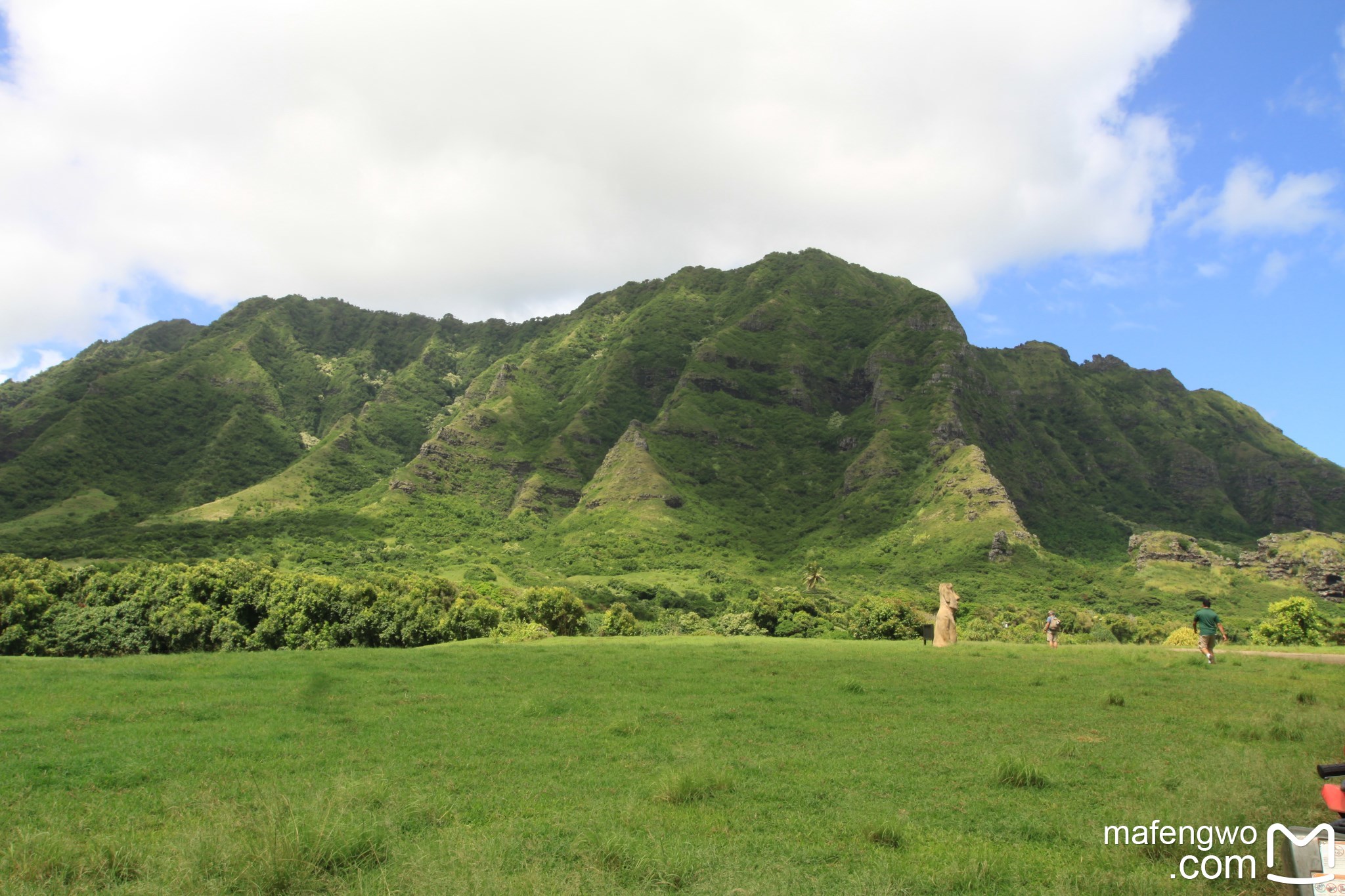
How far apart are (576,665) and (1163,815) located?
21063 mm

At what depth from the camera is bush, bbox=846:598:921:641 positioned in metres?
48.6

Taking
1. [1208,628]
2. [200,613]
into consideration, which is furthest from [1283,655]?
[200,613]

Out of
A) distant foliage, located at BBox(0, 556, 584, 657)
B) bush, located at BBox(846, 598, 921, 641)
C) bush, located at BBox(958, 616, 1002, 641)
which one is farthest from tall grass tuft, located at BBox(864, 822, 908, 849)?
bush, located at BBox(846, 598, 921, 641)

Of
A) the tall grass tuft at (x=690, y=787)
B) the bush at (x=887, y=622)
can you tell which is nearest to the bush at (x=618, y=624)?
the bush at (x=887, y=622)

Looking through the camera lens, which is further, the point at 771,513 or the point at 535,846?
the point at 771,513

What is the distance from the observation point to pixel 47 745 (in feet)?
48.1

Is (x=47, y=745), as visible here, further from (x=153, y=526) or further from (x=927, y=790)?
(x=153, y=526)

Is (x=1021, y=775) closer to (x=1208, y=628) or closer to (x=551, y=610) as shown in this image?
(x=1208, y=628)

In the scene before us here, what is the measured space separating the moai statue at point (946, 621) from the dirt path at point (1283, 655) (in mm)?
8512

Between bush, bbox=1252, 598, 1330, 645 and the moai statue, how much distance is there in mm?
20446

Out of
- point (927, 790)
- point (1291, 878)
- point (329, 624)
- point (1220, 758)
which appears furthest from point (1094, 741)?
point (329, 624)

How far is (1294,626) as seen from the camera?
133 feet

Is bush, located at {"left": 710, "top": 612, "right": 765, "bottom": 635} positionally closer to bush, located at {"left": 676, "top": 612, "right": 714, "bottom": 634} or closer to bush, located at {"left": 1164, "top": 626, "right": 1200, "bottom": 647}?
bush, located at {"left": 676, "top": 612, "right": 714, "bottom": 634}

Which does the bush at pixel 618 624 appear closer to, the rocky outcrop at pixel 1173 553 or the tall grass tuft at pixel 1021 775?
the tall grass tuft at pixel 1021 775
